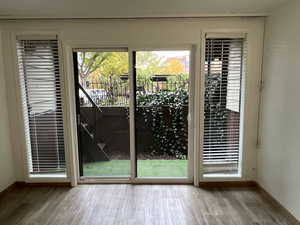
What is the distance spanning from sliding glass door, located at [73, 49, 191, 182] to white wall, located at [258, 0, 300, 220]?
3.52ft

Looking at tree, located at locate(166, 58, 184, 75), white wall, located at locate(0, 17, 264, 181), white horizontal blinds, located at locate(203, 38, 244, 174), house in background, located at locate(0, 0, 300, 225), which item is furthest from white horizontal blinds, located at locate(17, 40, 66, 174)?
white horizontal blinds, located at locate(203, 38, 244, 174)

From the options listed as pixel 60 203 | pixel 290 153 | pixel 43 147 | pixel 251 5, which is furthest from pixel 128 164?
pixel 251 5

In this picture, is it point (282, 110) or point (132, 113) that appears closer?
point (282, 110)

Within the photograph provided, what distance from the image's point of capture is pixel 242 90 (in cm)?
324

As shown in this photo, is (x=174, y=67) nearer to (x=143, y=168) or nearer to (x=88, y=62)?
(x=88, y=62)

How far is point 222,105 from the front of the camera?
331 centimetres

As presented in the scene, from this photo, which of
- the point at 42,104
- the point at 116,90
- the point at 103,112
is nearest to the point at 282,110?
the point at 116,90

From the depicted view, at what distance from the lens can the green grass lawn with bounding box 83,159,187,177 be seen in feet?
11.6

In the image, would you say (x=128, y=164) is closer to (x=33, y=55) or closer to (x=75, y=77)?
(x=75, y=77)

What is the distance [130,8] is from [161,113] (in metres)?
1.53

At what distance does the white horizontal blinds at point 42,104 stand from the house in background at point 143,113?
0.05 ft

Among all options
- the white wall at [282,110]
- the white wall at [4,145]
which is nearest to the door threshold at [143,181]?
the white wall at [4,145]

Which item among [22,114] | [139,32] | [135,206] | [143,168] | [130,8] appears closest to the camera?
[130,8]

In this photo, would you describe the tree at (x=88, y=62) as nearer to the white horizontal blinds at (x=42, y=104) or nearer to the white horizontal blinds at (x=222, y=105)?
the white horizontal blinds at (x=42, y=104)
